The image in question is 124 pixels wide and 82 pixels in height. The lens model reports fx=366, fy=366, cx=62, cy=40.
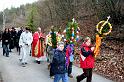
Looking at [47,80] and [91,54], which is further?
[47,80]

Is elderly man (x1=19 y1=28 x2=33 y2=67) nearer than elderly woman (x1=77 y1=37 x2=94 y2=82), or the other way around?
elderly woman (x1=77 y1=37 x2=94 y2=82)

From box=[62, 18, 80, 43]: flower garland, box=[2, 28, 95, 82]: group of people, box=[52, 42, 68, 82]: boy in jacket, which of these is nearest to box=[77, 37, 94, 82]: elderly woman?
box=[2, 28, 95, 82]: group of people

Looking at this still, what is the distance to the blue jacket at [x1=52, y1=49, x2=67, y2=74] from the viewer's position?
1166cm

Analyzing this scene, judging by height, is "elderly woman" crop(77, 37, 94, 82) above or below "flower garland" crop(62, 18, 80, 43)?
below

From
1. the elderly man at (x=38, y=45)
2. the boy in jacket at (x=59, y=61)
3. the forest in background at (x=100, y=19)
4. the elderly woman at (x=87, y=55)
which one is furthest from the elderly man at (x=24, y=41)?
the boy in jacket at (x=59, y=61)

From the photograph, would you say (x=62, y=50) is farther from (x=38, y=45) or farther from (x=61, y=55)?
(x=38, y=45)

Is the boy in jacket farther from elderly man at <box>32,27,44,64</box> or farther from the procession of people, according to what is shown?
elderly man at <box>32,27,44,64</box>

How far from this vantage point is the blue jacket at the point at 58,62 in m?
11.7

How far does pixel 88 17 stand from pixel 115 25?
8414 millimetres

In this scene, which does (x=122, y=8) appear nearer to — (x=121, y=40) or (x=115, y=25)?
(x=115, y=25)

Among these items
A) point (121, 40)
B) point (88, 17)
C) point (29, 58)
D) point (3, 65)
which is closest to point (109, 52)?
point (121, 40)

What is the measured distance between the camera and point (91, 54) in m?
12.7

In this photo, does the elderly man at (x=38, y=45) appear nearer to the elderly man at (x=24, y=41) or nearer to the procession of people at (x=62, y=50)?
the procession of people at (x=62, y=50)

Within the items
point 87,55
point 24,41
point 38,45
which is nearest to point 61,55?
point 87,55
